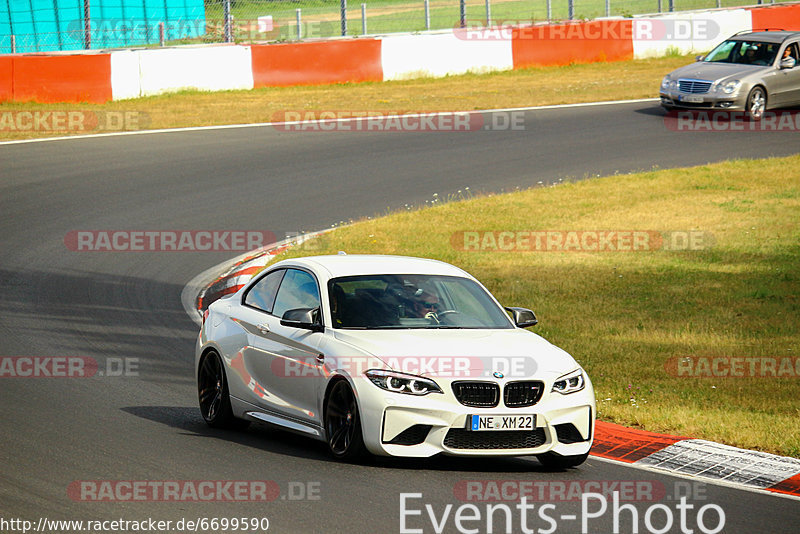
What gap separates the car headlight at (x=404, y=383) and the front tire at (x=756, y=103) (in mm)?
21489

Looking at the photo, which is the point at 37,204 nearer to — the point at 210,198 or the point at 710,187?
the point at 210,198

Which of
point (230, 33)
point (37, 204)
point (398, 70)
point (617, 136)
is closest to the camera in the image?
point (37, 204)

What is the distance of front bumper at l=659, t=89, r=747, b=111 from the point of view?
27469 millimetres

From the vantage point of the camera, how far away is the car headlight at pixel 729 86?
27.5 m

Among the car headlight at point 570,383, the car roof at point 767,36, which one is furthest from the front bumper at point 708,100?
the car headlight at point 570,383

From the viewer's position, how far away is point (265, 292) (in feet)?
33.1

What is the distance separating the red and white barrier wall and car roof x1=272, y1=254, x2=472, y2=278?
1800 centimetres

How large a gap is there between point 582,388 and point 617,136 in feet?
60.1

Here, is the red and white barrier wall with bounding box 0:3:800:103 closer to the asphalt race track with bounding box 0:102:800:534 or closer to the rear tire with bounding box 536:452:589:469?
the asphalt race track with bounding box 0:102:800:534

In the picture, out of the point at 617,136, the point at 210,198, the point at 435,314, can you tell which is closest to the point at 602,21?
the point at 617,136

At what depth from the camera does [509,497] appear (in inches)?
306

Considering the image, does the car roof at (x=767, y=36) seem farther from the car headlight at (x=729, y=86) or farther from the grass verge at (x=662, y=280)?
the grass verge at (x=662, y=280)

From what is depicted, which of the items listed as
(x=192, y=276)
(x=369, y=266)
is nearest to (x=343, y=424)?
(x=369, y=266)

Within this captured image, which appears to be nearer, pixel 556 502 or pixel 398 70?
pixel 556 502
